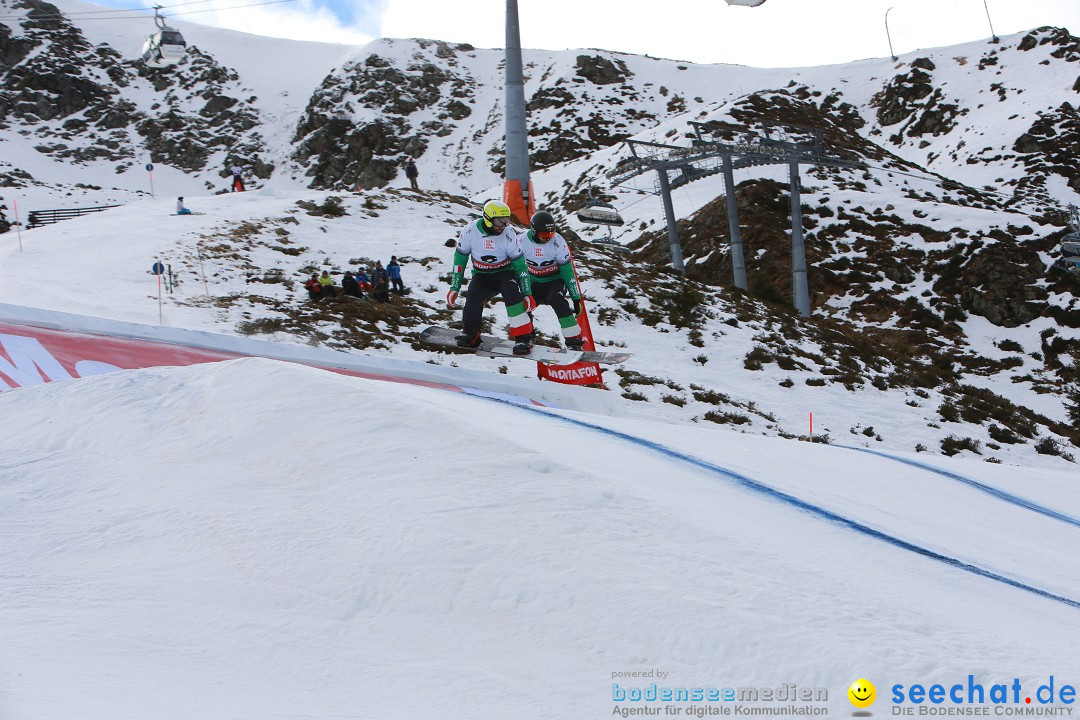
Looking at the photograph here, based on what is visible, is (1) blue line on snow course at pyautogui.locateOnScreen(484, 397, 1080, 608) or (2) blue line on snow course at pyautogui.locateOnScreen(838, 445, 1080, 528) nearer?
(1) blue line on snow course at pyautogui.locateOnScreen(484, 397, 1080, 608)

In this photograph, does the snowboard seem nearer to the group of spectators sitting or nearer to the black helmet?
the black helmet

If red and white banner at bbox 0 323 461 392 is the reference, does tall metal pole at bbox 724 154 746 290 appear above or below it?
above

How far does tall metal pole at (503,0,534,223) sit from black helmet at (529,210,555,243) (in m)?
16.1

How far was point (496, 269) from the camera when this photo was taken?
10297mm

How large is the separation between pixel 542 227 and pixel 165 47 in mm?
18032

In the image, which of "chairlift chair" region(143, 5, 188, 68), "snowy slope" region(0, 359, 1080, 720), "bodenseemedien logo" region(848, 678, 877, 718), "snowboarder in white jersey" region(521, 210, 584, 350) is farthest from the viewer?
"chairlift chair" region(143, 5, 188, 68)

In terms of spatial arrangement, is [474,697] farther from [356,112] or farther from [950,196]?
[356,112]

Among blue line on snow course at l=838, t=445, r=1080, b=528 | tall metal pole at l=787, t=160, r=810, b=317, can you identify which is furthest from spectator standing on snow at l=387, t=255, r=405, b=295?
tall metal pole at l=787, t=160, r=810, b=317

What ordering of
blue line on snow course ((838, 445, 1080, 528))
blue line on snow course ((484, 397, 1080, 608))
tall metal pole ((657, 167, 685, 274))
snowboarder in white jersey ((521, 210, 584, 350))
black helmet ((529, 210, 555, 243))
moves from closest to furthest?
blue line on snow course ((484, 397, 1080, 608)) < blue line on snow course ((838, 445, 1080, 528)) < black helmet ((529, 210, 555, 243)) < snowboarder in white jersey ((521, 210, 584, 350)) < tall metal pole ((657, 167, 685, 274))

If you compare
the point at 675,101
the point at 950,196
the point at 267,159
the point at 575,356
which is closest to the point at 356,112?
the point at 267,159

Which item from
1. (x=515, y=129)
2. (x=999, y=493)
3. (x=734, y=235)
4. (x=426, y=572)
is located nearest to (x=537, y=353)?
(x=999, y=493)

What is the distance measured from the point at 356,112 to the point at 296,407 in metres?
67.5

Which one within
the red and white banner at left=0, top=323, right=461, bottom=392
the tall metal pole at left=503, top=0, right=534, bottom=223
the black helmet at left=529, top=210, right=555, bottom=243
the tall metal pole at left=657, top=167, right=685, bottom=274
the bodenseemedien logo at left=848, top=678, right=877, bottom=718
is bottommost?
the bodenseemedien logo at left=848, top=678, right=877, bottom=718

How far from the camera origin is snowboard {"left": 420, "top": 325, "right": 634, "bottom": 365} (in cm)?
1073
